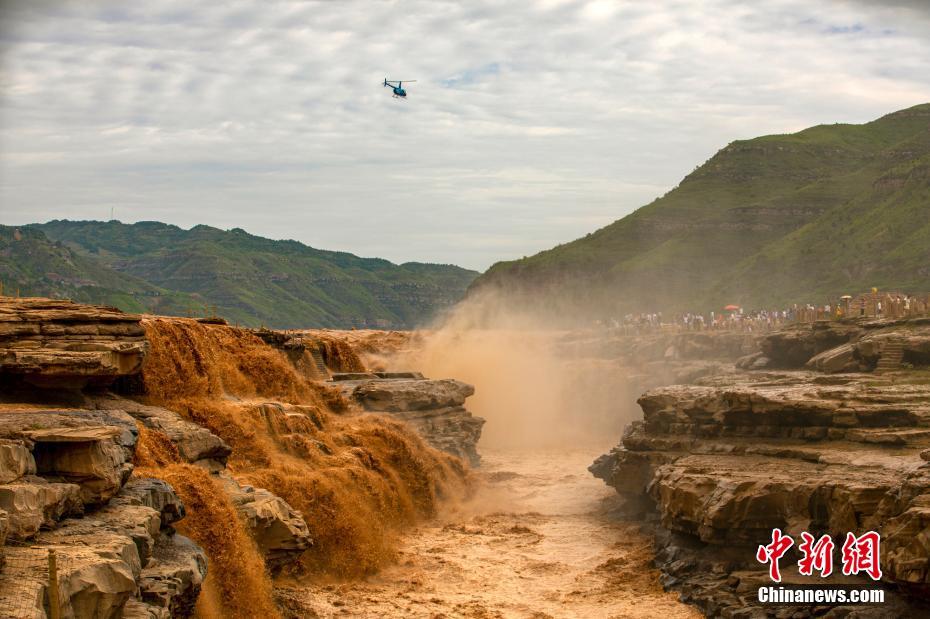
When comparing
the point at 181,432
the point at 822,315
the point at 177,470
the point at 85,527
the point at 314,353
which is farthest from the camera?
the point at 822,315

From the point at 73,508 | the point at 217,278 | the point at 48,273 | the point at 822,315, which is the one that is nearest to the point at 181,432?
the point at 73,508

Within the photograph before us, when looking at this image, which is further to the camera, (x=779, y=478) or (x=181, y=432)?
(x=779, y=478)

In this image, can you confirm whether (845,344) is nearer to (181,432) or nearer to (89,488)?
(181,432)

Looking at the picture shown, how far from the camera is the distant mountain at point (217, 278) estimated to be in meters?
89.7

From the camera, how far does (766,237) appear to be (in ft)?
389

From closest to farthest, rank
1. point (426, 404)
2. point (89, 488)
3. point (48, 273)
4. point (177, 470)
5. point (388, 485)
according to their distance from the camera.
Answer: point (89, 488) → point (177, 470) → point (388, 485) → point (426, 404) → point (48, 273)

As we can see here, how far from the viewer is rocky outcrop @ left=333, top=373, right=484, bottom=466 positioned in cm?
3662

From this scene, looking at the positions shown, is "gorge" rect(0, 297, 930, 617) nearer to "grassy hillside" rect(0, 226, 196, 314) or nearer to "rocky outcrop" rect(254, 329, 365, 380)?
"rocky outcrop" rect(254, 329, 365, 380)

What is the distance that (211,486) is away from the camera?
19781 mm

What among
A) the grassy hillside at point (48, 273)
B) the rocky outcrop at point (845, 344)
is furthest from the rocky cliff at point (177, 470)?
the grassy hillside at point (48, 273)

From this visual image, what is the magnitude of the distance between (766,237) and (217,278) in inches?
2900

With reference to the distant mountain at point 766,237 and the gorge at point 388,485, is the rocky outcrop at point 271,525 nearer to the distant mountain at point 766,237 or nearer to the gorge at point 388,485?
the gorge at point 388,485

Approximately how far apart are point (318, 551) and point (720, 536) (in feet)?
30.1

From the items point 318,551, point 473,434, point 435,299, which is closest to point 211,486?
point 318,551
